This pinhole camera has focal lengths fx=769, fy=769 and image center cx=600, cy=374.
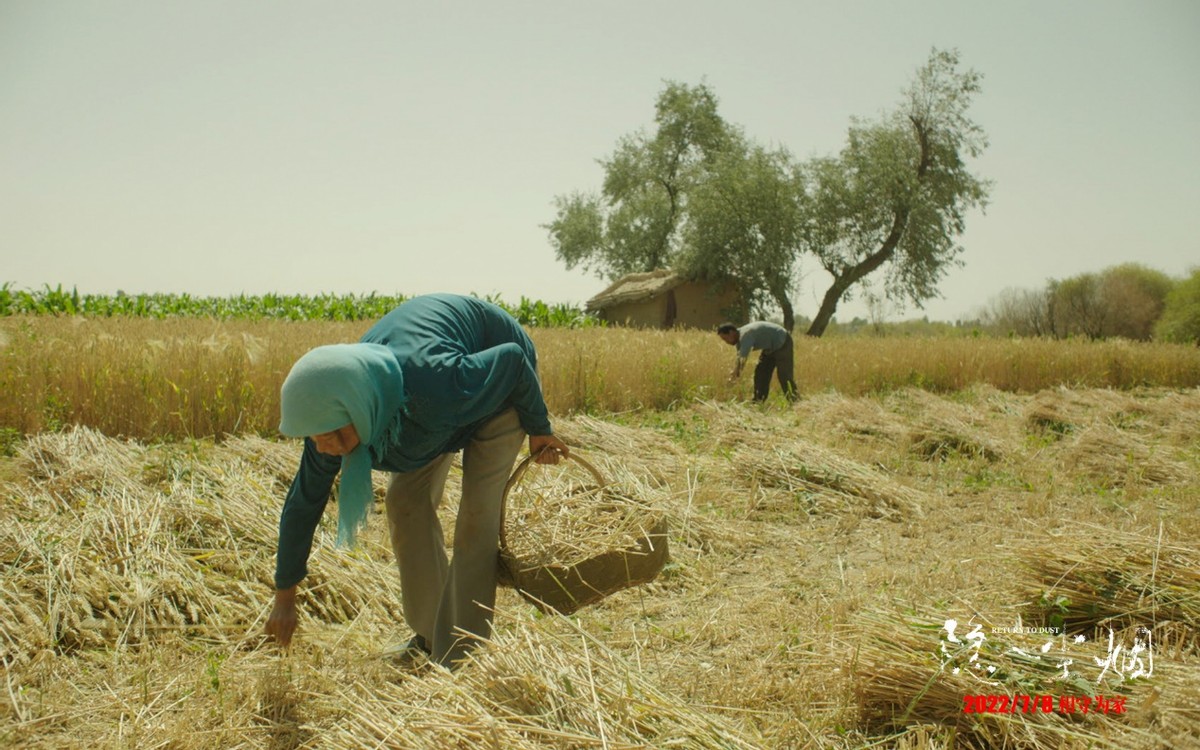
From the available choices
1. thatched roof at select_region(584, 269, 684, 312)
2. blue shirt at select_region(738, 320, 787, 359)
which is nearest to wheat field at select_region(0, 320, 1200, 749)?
blue shirt at select_region(738, 320, 787, 359)

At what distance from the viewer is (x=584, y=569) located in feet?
8.92

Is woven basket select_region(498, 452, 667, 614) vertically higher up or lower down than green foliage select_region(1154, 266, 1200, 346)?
lower down

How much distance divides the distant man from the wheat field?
2667 mm

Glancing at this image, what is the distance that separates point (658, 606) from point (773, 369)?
21.9ft

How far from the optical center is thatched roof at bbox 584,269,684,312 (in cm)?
2566

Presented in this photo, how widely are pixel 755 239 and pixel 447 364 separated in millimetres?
26174

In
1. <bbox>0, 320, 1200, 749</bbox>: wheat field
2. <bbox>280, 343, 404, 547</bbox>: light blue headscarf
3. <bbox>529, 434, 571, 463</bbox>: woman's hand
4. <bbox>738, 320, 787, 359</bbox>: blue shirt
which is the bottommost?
<bbox>0, 320, 1200, 749</bbox>: wheat field

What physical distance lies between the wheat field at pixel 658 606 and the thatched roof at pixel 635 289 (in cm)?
1909

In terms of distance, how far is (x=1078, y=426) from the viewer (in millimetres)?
8406

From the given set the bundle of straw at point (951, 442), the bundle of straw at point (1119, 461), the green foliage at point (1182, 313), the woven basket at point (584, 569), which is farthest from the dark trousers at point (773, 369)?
the green foliage at point (1182, 313)

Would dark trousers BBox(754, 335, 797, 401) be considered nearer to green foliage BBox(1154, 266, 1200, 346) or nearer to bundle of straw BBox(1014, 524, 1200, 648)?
bundle of straw BBox(1014, 524, 1200, 648)

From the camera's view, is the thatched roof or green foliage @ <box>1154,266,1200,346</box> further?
green foliage @ <box>1154,266,1200,346</box>

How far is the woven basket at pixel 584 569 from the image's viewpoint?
8.87 feet

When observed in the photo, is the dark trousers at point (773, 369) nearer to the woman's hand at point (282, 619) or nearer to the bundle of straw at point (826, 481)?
the bundle of straw at point (826, 481)
